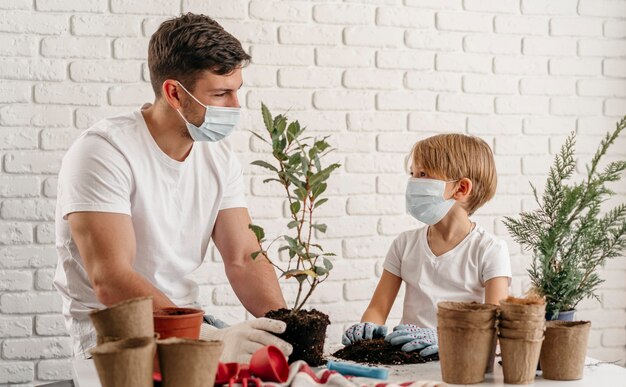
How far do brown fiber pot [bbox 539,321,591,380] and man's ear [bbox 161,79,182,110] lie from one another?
4.15ft

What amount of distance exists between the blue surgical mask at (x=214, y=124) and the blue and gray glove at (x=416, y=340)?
0.84 metres

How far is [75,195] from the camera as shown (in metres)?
2.15

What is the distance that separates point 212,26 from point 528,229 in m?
1.13

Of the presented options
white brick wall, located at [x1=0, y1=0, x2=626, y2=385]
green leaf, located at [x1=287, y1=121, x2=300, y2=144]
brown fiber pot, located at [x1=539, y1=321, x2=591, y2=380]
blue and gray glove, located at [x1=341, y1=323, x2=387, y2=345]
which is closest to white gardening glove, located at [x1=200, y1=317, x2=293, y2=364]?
blue and gray glove, located at [x1=341, y1=323, x2=387, y2=345]

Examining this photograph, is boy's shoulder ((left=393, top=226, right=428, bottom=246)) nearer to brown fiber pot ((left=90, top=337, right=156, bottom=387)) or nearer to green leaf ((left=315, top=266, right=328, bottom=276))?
green leaf ((left=315, top=266, right=328, bottom=276))

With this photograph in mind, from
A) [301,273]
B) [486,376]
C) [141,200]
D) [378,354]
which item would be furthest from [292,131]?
[141,200]

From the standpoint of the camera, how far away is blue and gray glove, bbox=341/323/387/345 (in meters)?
1.90

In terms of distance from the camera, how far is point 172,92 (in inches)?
92.7

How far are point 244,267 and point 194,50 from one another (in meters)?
0.66

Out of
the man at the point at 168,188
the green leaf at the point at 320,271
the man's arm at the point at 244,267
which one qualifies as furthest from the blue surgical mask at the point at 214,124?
the green leaf at the point at 320,271

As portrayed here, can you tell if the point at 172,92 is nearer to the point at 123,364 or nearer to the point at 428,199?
the point at 428,199

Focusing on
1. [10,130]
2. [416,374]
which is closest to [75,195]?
[10,130]

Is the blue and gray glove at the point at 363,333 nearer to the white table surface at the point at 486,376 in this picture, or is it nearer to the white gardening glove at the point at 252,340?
the white table surface at the point at 486,376

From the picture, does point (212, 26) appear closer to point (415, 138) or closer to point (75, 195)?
point (75, 195)
